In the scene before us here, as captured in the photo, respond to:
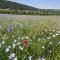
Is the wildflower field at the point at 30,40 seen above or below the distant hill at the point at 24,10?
below

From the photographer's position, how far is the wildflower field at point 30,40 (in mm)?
4453

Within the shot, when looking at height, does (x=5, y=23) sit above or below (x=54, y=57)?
above

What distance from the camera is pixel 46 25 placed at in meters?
5.95

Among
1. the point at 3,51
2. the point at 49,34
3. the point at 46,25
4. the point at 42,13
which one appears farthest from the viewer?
the point at 42,13

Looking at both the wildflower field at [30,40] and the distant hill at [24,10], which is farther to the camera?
the distant hill at [24,10]

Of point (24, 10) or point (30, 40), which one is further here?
point (24, 10)

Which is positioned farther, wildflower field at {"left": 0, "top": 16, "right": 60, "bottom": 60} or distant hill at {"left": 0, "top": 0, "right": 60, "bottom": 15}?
distant hill at {"left": 0, "top": 0, "right": 60, "bottom": 15}

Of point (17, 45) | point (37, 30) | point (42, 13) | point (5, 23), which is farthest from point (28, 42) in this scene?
point (42, 13)

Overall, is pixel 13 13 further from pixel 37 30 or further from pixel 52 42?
pixel 52 42

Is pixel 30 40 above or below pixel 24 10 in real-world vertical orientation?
below

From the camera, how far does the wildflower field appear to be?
445cm

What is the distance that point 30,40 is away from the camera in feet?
15.7

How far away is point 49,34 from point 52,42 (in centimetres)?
56

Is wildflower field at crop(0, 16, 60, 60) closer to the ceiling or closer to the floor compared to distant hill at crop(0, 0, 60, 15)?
closer to the floor
